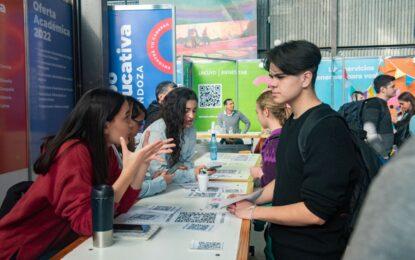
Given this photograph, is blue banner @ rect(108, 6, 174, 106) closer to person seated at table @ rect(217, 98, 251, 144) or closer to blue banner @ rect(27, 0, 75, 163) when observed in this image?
blue banner @ rect(27, 0, 75, 163)

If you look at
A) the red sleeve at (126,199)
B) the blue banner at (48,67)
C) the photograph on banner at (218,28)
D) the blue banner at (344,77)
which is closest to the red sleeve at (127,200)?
the red sleeve at (126,199)

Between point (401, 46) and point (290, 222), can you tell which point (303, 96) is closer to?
point (290, 222)

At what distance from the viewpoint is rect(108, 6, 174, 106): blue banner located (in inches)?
150

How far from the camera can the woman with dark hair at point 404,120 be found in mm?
4965

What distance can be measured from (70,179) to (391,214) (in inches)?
56.1

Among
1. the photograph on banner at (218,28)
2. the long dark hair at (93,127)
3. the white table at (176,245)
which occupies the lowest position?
the white table at (176,245)

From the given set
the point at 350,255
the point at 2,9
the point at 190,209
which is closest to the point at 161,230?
the point at 190,209

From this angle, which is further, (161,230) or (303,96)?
(161,230)

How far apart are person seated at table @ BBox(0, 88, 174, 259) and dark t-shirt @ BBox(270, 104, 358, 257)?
0.59 m

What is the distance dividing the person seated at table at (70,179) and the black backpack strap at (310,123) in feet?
2.07

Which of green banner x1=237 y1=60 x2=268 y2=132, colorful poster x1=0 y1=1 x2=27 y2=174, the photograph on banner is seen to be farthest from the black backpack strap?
the photograph on banner

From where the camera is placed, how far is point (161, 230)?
1667 millimetres

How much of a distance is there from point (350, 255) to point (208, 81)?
31.2 ft

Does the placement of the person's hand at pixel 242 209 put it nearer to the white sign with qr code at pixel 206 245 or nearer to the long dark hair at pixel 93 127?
the white sign with qr code at pixel 206 245
